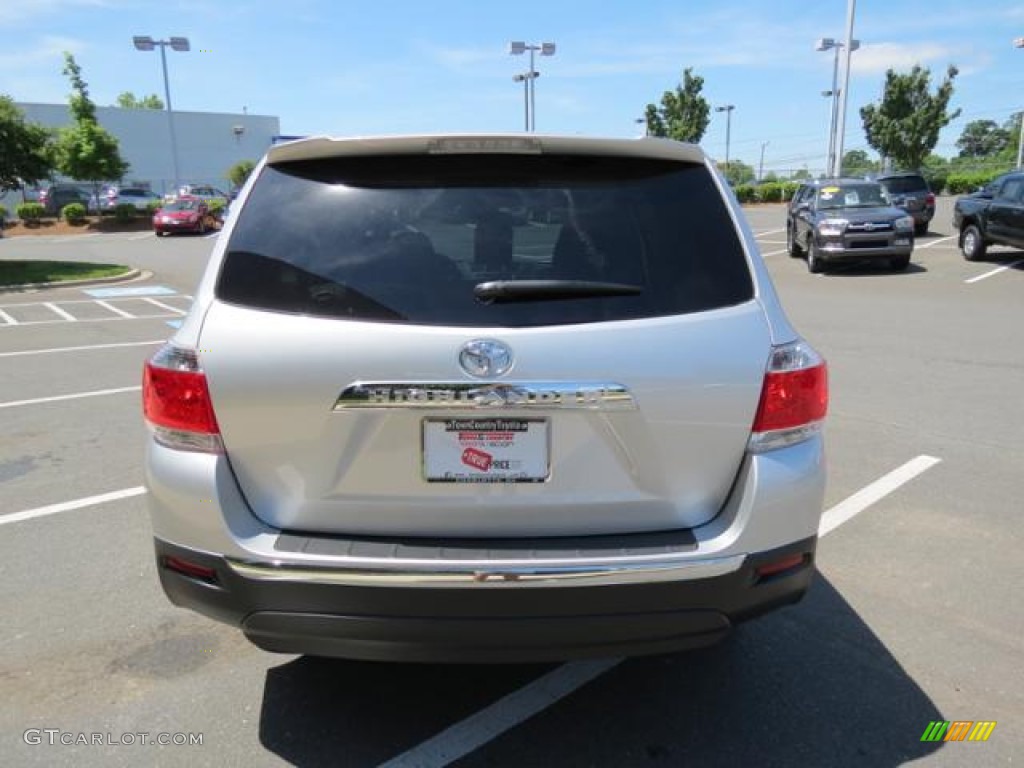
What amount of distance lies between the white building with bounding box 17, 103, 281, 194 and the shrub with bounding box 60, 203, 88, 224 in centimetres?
2074

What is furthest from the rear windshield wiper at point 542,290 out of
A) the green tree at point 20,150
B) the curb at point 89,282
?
the green tree at point 20,150

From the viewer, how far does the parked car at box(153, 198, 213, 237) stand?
106 feet

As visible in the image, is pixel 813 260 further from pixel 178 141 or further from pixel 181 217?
pixel 178 141

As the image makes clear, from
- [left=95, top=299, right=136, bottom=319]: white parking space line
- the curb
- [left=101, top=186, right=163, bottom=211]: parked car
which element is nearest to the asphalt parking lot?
[left=95, top=299, right=136, bottom=319]: white parking space line

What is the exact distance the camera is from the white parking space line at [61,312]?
12.6 metres

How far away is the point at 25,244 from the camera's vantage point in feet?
98.6

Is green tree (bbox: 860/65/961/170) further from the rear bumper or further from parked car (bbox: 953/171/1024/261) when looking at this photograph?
the rear bumper

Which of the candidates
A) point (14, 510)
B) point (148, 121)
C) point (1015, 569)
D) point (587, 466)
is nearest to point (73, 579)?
point (14, 510)

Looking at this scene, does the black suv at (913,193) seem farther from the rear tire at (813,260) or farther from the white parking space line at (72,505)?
the white parking space line at (72,505)

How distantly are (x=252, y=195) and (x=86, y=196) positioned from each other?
48.4 m

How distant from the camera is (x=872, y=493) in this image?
482cm

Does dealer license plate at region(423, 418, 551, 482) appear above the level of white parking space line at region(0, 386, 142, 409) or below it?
above

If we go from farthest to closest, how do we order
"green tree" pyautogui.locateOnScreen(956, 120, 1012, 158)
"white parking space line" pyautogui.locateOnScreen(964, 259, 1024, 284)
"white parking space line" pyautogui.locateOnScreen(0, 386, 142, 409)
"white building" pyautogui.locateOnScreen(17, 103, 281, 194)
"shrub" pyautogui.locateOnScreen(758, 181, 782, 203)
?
"green tree" pyautogui.locateOnScreen(956, 120, 1012, 158)
"white building" pyautogui.locateOnScreen(17, 103, 281, 194)
"shrub" pyautogui.locateOnScreen(758, 181, 782, 203)
"white parking space line" pyautogui.locateOnScreen(964, 259, 1024, 284)
"white parking space line" pyautogui.locateOnScreen(0, 386, 142, 409)

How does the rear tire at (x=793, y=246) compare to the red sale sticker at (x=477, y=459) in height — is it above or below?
below
